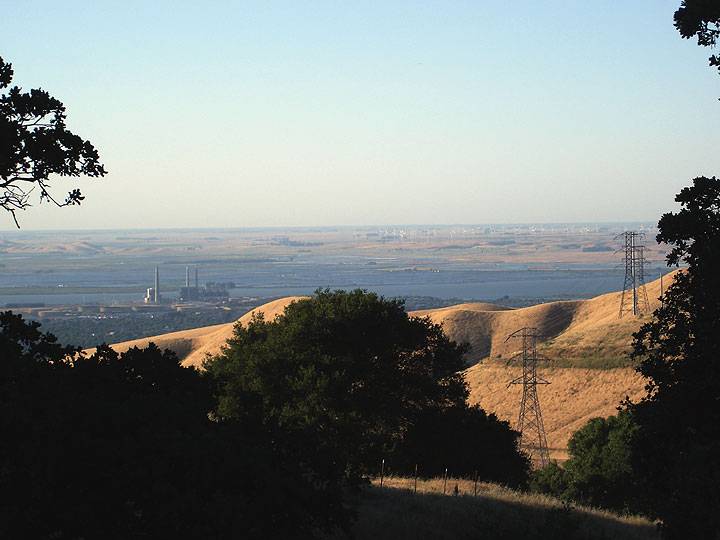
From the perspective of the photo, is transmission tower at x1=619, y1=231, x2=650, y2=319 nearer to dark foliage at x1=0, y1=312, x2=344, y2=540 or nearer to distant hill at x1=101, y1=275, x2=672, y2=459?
distant hill at x1=101, y1=275, x2=672, y2=459

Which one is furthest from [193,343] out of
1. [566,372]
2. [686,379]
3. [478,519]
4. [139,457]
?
[139,457]

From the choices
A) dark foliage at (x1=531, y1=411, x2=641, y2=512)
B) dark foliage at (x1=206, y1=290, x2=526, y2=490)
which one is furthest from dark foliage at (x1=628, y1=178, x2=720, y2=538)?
dark foliage at (x1=531, y1=411, x2=641, y2=512)

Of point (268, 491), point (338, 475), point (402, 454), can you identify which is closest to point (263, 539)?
point (268, 491)

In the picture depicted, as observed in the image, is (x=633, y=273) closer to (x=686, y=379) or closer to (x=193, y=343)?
(x=193, y=343)

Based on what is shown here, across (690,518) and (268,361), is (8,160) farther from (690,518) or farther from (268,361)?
(268,361)

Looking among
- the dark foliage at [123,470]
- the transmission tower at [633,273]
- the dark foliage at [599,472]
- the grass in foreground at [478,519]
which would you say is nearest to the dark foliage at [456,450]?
the dark foliage at [599,472]
